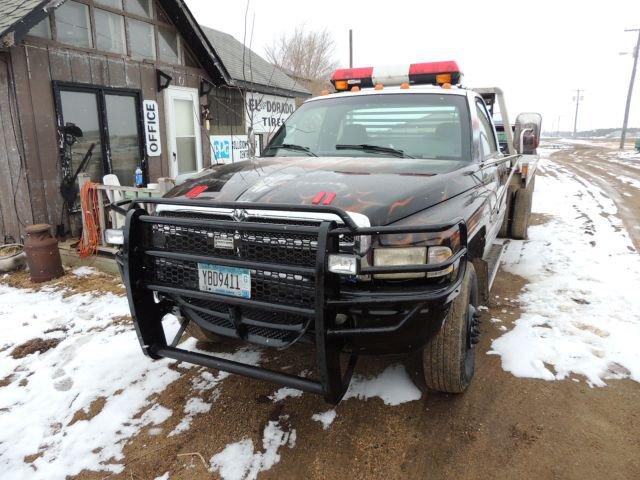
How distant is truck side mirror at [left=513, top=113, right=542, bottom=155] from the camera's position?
16.5 ft

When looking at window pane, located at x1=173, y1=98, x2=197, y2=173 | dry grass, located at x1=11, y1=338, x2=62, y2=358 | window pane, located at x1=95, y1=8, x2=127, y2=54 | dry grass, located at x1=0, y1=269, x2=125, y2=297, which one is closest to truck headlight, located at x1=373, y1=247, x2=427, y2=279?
dry grass, located at x1=11, y1=338, x2=62, y2=358

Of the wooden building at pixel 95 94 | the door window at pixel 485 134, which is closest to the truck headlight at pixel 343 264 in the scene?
the door window at pixel 485 134

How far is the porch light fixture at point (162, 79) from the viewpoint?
8.27 metres

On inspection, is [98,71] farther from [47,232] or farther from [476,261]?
[476,261]

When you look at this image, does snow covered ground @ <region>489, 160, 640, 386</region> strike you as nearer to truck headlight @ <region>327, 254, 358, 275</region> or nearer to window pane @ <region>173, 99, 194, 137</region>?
truck headlight @ <region>327, 254, 358, 275</region>

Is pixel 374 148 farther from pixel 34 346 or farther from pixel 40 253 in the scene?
pixel 40 253

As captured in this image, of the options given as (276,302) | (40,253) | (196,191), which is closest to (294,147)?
(196,191)

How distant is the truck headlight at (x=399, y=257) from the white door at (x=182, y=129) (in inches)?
295

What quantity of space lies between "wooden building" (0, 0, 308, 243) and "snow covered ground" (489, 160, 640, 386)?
636 cm

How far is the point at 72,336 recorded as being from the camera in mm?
4109

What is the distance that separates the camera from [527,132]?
507cm

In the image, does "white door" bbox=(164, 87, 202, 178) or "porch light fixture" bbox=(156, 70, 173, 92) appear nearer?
"porch light fixture" bbox=(156, 70, 173, 92)

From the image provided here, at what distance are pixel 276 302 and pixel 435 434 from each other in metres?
1.27

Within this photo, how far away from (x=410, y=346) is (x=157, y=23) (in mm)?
8197
